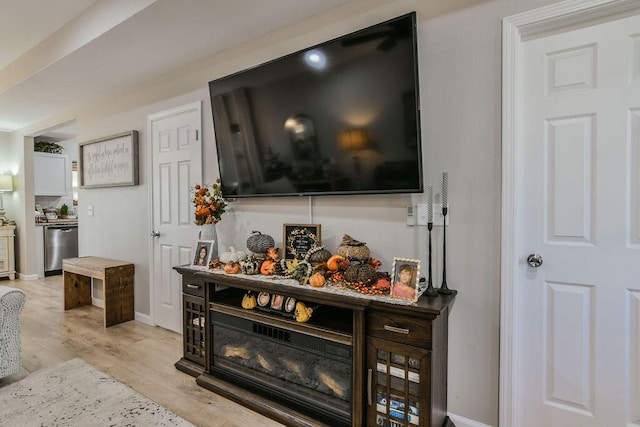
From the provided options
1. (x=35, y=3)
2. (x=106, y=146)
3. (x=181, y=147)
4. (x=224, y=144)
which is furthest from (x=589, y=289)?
(x=106, y=146)

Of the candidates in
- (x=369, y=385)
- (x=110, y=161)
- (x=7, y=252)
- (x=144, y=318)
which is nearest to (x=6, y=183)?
(x=7, y=252)

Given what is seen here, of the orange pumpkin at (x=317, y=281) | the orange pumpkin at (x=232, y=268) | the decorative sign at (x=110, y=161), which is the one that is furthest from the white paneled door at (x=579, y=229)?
the decorative sign at (x=110, y=161)

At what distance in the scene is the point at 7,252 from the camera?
543 cm

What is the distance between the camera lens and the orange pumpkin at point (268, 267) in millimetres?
2115

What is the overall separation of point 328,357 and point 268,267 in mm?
649

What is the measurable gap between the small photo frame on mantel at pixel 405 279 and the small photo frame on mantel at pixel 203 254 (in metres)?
1.49

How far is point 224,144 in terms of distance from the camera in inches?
101

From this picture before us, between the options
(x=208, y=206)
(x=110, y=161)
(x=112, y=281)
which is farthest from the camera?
(x=110, y=161)

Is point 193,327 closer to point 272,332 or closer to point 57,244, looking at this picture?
point 272,332

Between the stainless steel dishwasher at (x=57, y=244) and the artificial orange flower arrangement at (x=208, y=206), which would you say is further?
the stainless steel dishwasher at (x=57, y=244)

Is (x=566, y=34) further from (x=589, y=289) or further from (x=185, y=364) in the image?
(x=185, y=364)

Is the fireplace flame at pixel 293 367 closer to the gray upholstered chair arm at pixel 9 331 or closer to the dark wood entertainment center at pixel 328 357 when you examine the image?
the dark wood entertainment center at pixel 328 357

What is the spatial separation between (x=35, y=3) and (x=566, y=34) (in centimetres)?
355

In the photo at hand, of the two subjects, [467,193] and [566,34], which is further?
[467,193]
